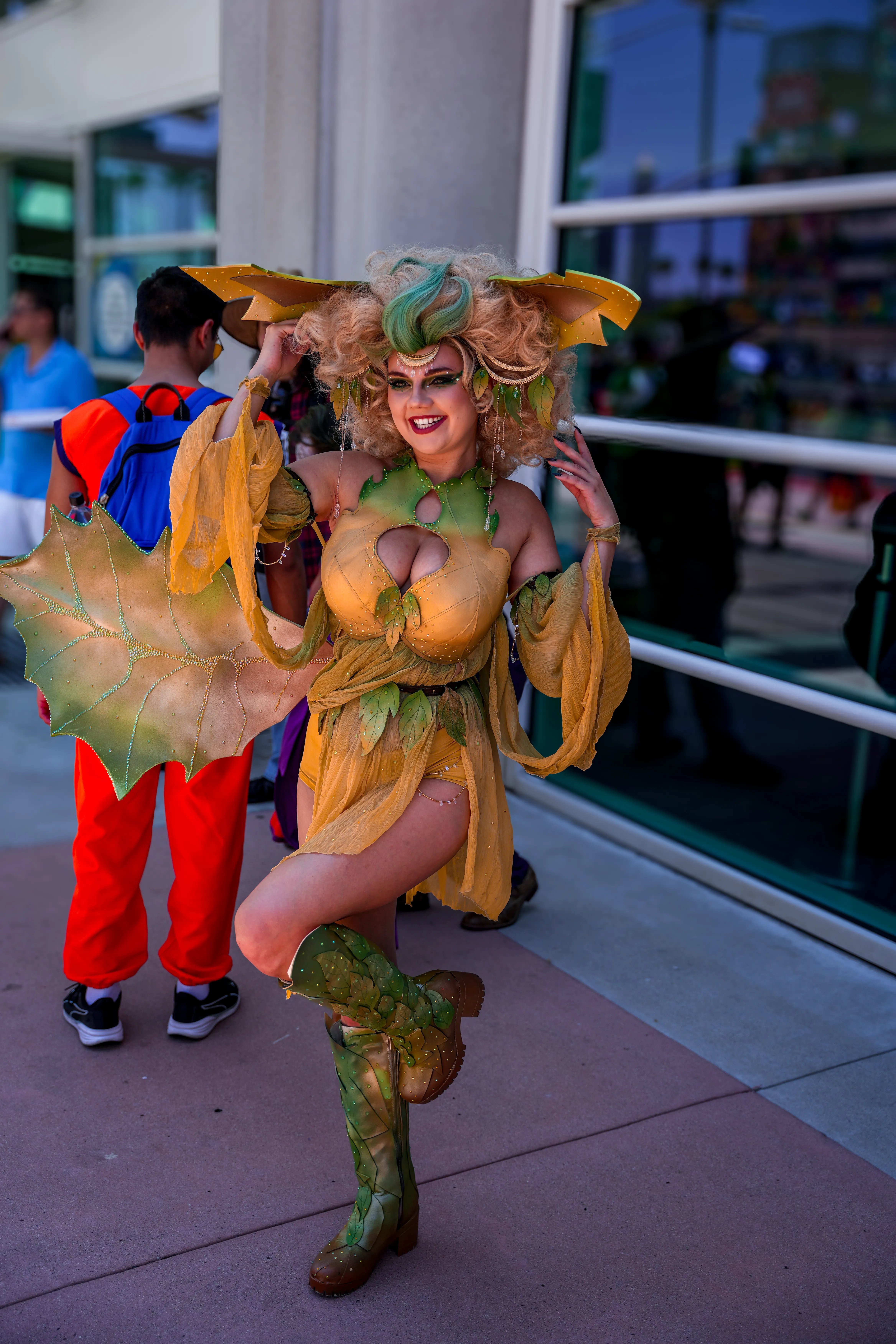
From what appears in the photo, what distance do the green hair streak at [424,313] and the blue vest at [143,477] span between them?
85 centimetres

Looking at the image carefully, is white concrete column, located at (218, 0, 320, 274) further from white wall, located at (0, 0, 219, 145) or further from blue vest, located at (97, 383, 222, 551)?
blue vest, located at (97, 383, 222, 551)

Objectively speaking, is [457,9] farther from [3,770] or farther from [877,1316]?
[877,1316]

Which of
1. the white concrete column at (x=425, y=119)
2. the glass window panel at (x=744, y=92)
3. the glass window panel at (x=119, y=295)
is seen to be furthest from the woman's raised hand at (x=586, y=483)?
the glass window panel at (x=744, y=92)

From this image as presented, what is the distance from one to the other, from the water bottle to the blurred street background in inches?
39.1

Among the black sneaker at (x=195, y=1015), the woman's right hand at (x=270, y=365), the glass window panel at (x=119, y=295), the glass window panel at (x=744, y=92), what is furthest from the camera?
the glass window panel at (x=744, y=92)

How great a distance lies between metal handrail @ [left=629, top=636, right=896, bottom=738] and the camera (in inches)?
149

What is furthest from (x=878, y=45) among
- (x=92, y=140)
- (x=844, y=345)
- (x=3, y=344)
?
(x=3, y=344)

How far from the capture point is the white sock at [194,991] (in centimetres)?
320

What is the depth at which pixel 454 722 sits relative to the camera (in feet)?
8.03

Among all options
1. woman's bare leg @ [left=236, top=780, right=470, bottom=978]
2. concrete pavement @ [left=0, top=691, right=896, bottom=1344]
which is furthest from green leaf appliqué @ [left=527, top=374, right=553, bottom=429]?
concrete pavement @ [left=0, top=691, right=896, bottom=1344]

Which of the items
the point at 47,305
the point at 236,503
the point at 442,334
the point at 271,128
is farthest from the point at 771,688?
the point at 47,305

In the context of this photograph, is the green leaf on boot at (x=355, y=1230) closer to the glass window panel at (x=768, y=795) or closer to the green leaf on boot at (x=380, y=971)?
the green leaf on boot at (x=380, y=971)

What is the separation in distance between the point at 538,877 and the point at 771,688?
3.61 ft

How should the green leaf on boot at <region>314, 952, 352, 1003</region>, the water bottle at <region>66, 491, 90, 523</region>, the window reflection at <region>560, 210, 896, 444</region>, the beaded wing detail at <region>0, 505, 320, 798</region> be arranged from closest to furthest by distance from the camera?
the green leaf on boot at <region>314, 952, 352, 1003</region> → the beaded wing detail at <region>0, 505, 320, 798</region> → the water bottle at <region>66, 491, 90, 523</region> → the window reflection at <region>560, 210, 896, 444</region>
